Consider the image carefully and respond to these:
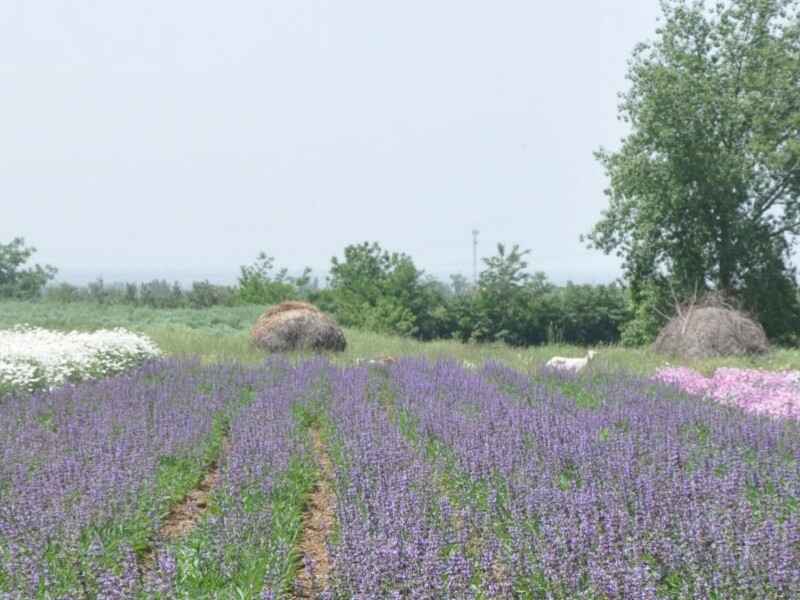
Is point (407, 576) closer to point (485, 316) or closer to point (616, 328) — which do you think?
point (485, 316)

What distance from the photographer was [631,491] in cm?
561

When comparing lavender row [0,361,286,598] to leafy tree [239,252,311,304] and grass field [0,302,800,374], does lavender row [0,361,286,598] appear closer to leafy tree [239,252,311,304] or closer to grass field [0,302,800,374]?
grass field [0,302,800,374]

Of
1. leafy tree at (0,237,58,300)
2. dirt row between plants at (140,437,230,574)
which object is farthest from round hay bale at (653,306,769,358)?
leafy tree at (0,237,58,300)

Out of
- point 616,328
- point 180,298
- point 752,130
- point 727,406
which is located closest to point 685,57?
point 752,130

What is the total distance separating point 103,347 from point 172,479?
25.4ft

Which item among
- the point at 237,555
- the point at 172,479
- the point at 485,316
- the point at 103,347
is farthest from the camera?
the point at 485,316

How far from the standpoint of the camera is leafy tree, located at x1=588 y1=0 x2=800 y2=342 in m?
23.5

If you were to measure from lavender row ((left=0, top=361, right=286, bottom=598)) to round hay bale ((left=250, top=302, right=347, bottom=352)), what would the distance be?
22.6 feet

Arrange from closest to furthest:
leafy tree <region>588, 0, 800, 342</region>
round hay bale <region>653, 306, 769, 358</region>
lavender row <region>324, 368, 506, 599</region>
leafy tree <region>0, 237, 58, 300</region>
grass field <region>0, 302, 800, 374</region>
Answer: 1. lavender row <region>324, 368, 506, 599</region>
2. grass field <region>0, 302, 800, 374</region>
3. round hay bale <region>653, 306, 769, 358</region>
4. leafy tree <region>588, 0, 800, 342</region>
5. leafy tree <region>0, 237, 58, 300</region>

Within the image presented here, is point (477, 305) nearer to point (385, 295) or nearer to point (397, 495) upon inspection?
point (385, 295)

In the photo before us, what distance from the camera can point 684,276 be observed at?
24.9 meters

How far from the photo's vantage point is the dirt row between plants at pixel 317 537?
14.8ft

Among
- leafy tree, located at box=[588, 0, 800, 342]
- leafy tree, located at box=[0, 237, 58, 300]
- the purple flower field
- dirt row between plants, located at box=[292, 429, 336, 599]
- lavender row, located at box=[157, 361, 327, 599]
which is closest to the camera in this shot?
the purple flower field

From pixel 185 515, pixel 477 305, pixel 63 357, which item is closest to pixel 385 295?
pixel 477 305
